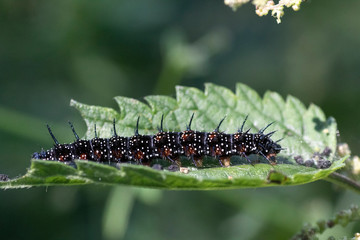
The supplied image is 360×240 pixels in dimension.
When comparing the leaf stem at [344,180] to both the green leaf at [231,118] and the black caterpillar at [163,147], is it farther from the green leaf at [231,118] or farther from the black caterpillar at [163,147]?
the black caterpillar at [163,147]

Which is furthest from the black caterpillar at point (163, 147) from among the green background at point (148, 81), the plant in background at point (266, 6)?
the plant in background at point (266, 6)

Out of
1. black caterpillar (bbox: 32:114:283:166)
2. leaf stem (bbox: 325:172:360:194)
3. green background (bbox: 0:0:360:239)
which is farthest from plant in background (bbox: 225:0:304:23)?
green background (bbox: 0:0:360:239)

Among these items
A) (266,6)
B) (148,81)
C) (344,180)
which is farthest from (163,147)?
(148,81)

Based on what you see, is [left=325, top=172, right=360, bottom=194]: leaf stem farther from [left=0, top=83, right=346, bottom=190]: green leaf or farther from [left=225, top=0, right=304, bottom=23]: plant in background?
[left=225, top=0, right=304, bottom=23]: plant in background

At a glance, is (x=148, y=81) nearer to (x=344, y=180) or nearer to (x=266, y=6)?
(x=344, y=180)

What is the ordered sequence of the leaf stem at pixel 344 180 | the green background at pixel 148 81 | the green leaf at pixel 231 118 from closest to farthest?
the leaf stem at pixel 344 180, the green leaf at pixel 231 118, the green background at pixel 148 81

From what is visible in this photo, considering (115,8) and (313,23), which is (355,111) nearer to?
(313,23)
